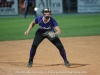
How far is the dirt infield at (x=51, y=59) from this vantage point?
7594 mm

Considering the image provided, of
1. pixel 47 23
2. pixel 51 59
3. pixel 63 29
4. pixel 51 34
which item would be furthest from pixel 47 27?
pixel 63 29

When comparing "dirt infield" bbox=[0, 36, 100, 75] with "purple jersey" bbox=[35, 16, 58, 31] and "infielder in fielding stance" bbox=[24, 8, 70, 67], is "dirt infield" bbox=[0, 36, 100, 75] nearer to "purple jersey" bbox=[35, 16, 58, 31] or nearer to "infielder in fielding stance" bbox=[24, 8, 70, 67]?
"infielder in fielding stance" bbox=[24, 8, 70, 67]

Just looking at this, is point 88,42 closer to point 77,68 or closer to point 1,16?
point 77,68

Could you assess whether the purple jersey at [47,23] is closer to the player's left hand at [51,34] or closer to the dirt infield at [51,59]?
the player's left hand at [51,34]

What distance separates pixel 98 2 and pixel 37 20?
82.9 feet


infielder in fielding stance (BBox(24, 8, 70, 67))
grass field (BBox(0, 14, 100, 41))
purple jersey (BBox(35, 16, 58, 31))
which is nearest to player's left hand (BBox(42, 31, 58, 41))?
infielder in fielding stance (BBox(24, 8, 70, 67))

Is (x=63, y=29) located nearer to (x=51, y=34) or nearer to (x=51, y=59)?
(x=51, y=59)

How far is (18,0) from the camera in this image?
3275cm

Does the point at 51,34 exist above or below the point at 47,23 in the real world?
below

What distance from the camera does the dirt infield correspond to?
7.59 m

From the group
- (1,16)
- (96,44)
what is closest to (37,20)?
(96,44)

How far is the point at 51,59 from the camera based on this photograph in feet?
31.0

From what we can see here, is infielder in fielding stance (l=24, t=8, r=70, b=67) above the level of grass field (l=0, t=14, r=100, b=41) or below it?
above

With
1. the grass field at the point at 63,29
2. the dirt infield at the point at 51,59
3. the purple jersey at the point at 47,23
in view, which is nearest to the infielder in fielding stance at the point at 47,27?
the purple jersey at the point at 47,23
